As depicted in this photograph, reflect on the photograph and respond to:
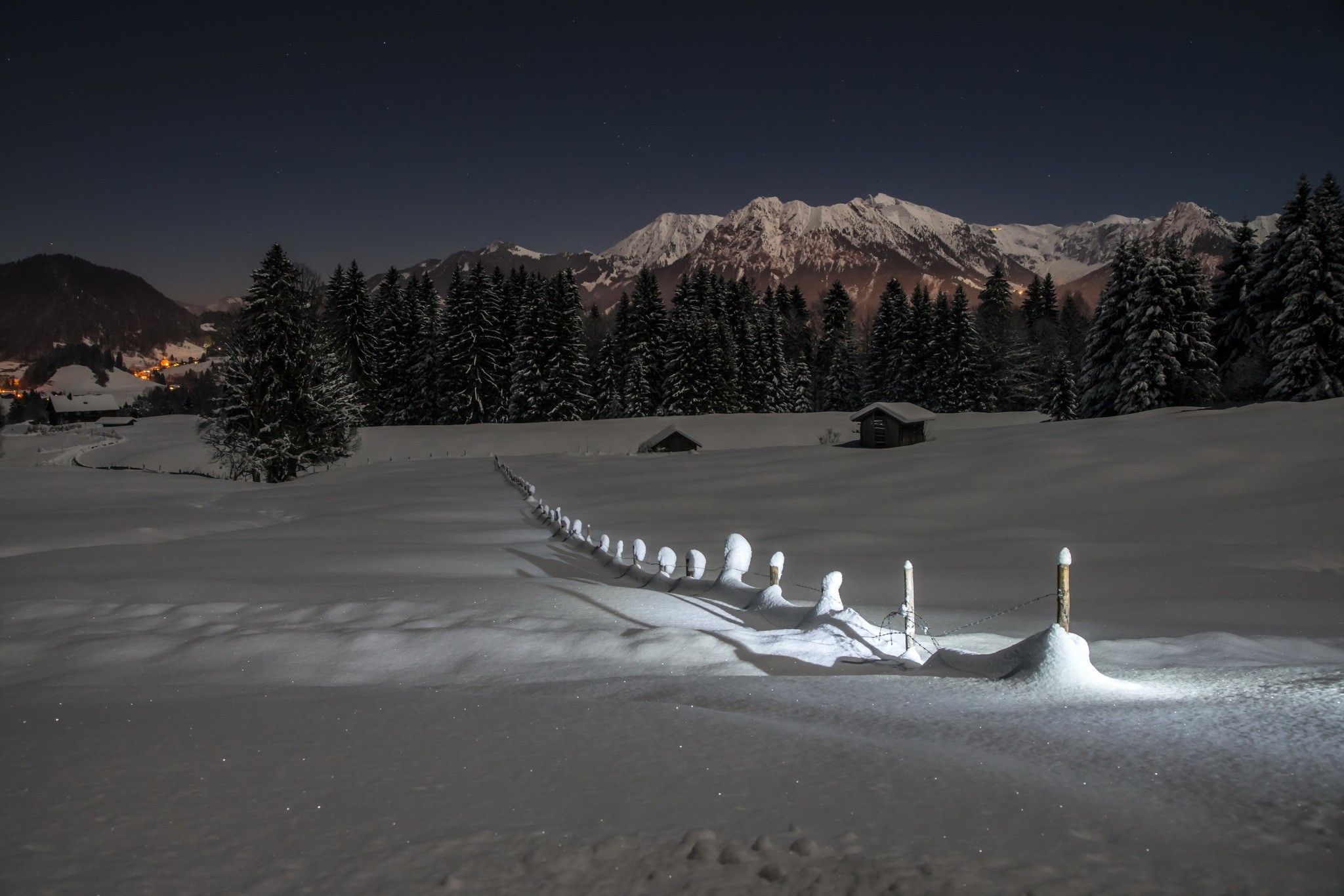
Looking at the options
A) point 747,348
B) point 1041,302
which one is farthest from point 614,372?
point 1041,302

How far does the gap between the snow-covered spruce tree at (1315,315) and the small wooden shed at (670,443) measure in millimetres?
29285

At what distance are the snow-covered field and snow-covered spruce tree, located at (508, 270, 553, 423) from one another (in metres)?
41.8

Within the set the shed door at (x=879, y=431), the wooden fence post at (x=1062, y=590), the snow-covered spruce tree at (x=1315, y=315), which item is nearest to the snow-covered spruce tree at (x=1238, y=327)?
the snow-covered spruce tree at (x=1315, y=315)

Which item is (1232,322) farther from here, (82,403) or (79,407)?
(82,403)

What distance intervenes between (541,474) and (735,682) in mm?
28060

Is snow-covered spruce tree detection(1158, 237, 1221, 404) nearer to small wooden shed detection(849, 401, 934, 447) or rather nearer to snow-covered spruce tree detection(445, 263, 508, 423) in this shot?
small wooden shed detection(849, 401, 934, 447)

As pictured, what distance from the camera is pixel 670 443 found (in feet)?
147

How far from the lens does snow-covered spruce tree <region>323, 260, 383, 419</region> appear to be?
177ft

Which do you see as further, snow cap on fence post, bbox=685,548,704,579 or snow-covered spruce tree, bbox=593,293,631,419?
A: snow-covered spruce tree, bbox=593,293,631,419

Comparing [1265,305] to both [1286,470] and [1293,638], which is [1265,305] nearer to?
[1286,470]

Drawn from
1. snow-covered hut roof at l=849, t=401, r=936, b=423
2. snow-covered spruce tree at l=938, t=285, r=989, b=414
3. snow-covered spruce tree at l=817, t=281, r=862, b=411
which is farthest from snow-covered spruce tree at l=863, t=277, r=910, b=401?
snow-covered hut roof at l=849, t=401, r=936, b=423

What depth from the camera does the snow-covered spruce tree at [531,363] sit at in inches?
2072

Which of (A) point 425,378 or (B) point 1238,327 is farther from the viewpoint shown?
(A) point 425,378

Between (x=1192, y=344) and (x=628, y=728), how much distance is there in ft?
151
